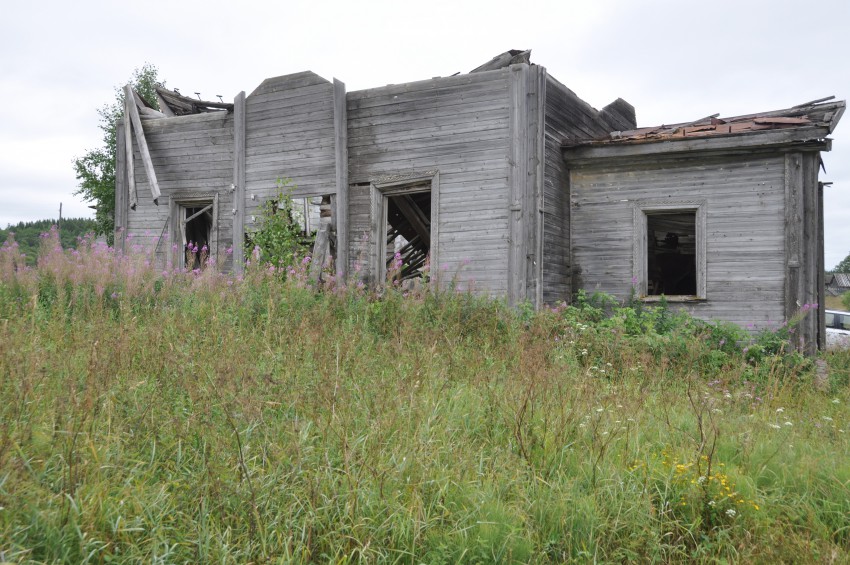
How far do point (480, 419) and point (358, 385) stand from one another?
0.84 m

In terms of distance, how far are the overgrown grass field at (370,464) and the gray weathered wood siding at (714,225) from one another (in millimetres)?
4658

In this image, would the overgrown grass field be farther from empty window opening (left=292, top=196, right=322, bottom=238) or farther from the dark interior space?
the dark interior space

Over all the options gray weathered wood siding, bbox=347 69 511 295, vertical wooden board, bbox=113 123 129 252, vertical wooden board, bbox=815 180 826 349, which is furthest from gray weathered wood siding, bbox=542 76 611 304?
vertical wooden board, bbox=113 123 129 252

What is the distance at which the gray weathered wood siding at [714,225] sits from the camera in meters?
9.53

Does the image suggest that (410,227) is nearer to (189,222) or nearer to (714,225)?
(189,222)

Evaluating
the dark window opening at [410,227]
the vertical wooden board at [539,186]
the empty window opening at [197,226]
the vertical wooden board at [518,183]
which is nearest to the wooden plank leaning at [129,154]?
the empty window opening at [197,226]

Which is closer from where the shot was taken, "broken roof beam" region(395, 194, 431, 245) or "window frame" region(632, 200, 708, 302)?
"window frame" region(632, 200, 708, 302)

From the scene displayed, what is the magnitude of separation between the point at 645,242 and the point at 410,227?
5617 mm

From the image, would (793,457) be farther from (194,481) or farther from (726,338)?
(726,338)

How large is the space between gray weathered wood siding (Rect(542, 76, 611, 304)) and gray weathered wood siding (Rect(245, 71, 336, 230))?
12.7 feet

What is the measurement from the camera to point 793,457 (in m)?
3.77

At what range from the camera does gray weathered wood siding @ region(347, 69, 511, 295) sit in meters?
9.87

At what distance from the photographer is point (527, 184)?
380 inches

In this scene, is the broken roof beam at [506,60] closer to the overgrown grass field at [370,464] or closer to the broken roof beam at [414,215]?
the broken roof beam at [414,215]
